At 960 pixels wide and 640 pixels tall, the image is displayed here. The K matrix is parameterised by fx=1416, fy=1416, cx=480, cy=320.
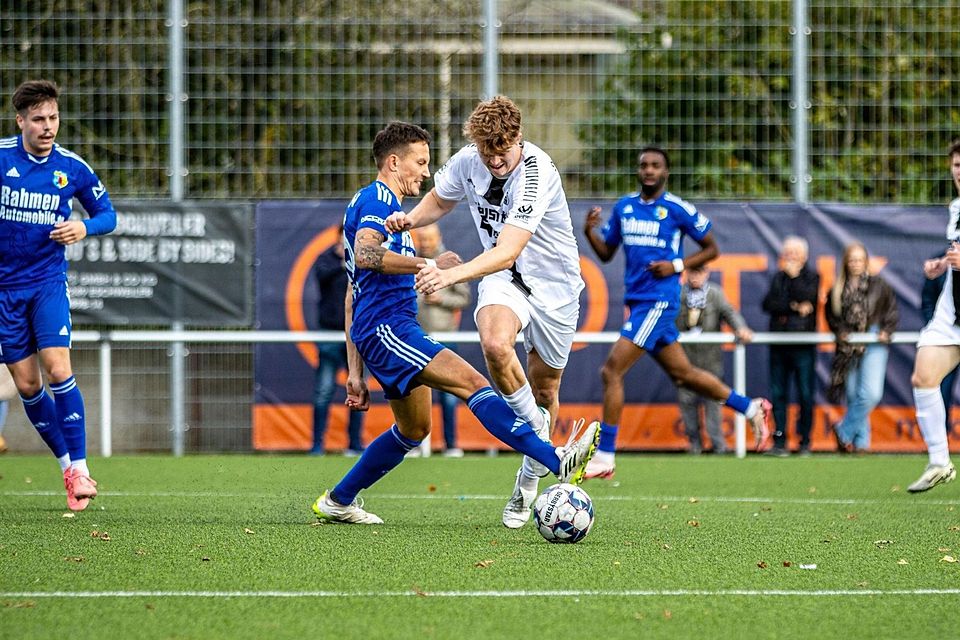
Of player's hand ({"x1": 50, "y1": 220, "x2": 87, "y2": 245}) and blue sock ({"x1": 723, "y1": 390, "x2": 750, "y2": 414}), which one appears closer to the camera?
player's hand ({"x1": 50, "y1": 220, "x2": 87, "y2": 245})

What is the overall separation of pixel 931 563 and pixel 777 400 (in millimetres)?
7824

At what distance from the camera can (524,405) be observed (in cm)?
675

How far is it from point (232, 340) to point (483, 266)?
7437 millimetres

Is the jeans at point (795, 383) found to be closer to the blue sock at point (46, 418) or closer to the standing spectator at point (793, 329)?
the standing spectator at point (793, 329)

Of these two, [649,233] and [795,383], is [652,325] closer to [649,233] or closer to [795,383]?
[649,233]

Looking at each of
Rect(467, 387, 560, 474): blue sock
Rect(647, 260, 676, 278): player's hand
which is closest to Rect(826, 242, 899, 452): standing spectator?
Rect(647, 260, 676, 278): player's hand

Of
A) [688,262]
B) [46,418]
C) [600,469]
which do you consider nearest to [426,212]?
[46,418]

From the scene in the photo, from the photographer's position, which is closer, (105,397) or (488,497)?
(488,497)

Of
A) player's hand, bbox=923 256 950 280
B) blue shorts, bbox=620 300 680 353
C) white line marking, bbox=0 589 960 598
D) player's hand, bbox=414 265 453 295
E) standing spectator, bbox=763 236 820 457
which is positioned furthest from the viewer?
standing spectator, bbox=763 236 820 457

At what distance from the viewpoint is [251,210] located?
14000 mm

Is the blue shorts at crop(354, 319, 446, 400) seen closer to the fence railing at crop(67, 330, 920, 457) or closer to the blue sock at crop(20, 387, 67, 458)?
the blue sock at crop(20, 387, 67, 458)

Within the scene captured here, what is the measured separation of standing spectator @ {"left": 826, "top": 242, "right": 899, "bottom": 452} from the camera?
1352cm

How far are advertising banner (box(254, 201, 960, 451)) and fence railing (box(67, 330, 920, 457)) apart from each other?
0.82 feet

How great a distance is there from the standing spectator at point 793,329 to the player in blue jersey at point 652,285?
272 cm
